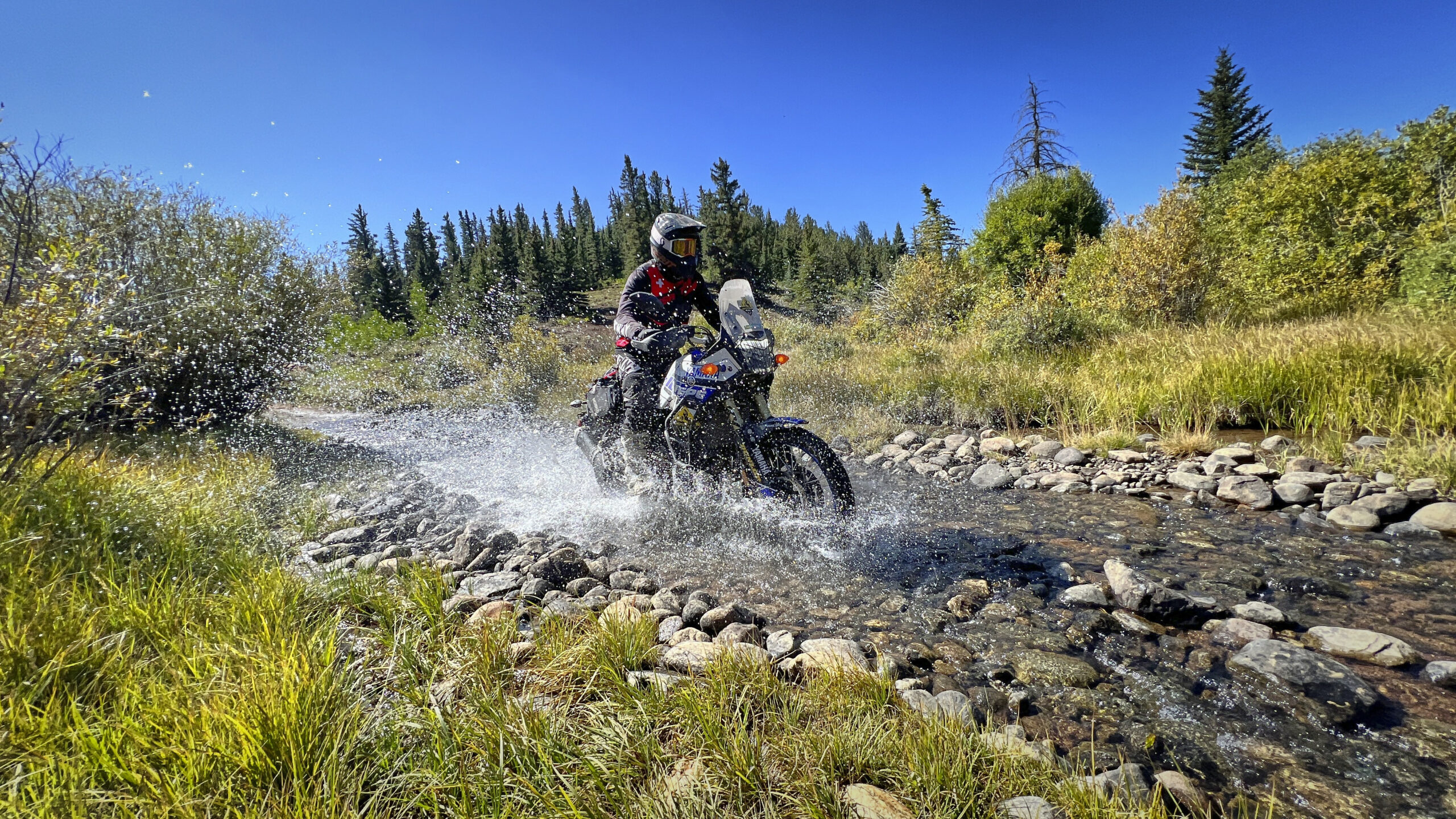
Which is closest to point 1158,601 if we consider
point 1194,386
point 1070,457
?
point 1070,457

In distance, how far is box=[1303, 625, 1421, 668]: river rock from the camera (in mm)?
2248

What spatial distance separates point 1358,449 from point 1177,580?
2959 millimetres

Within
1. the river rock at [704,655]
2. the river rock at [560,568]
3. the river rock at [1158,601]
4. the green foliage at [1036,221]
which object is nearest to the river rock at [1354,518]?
the river rock at [1158,601]

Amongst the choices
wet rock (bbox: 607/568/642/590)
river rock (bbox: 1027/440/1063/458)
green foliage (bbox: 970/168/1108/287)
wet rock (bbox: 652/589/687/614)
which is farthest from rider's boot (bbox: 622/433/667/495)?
green foliage (bbox: 970/168/1108/287)

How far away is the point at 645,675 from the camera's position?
207 centimetres

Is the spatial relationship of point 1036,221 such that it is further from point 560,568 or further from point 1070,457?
point 560,568

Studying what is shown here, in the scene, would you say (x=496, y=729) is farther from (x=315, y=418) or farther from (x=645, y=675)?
(x=315, y=418)

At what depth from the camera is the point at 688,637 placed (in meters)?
2.53

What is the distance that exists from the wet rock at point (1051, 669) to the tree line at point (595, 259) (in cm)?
2392

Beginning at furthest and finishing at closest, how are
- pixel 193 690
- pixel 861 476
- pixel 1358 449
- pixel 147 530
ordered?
pixel 861 476 → pixel 1358 449 → pixel 147 530 → pixel 193 690

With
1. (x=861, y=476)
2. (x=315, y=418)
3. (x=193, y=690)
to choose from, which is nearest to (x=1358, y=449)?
(x=861, y=476)

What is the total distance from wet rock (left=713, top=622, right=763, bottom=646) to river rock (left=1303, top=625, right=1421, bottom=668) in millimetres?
2451

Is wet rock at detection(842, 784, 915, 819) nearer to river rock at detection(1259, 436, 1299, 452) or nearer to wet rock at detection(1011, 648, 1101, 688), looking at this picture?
wet rock at detection(1011, 648, 1101, 688)

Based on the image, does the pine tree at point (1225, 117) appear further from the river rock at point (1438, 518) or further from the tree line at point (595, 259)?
the river rock at point (1438, 518)
